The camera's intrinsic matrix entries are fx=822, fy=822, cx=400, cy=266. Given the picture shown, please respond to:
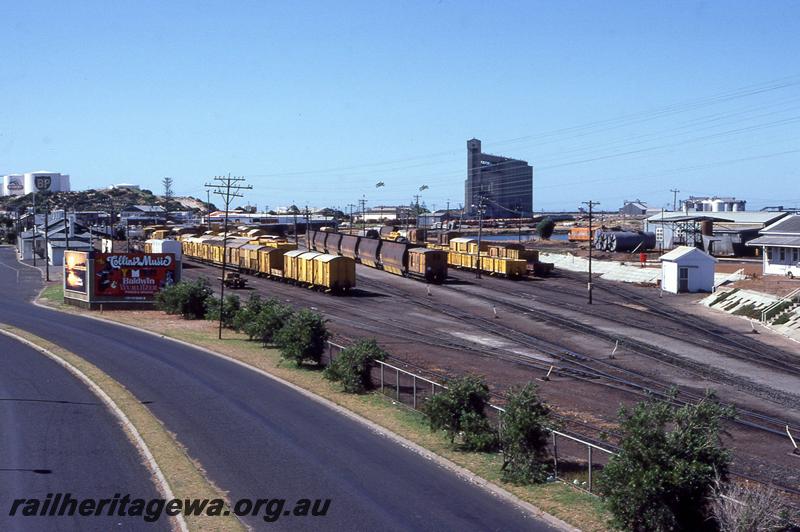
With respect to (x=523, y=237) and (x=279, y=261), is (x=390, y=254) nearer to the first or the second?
(x=279, y=261)

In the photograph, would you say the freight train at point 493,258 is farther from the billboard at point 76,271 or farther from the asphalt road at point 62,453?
the asphalt road at point 62,453

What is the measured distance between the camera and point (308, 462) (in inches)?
771

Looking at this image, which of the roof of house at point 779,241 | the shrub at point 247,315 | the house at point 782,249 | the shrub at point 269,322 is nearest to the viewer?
the shrub at point 269,322

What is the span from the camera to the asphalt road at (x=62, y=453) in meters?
15.6

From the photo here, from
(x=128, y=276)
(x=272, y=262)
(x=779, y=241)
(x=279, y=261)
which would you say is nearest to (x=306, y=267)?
(x=279, y=261)

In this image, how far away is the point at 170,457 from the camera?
19.8m

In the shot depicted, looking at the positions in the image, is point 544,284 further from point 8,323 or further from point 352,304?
point 8,323

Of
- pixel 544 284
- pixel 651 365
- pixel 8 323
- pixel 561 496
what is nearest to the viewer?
pixel 561 496

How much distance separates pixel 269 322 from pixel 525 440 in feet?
77.3

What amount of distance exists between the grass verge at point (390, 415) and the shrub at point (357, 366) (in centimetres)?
50

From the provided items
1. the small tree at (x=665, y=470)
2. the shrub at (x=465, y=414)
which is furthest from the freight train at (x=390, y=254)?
the small tree at (x=665, y=470)

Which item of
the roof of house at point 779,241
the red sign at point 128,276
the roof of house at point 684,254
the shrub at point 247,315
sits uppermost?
the roof of house at point 779,241

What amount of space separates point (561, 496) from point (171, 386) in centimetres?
1736

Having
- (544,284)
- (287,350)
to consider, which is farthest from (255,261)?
(287,350)
